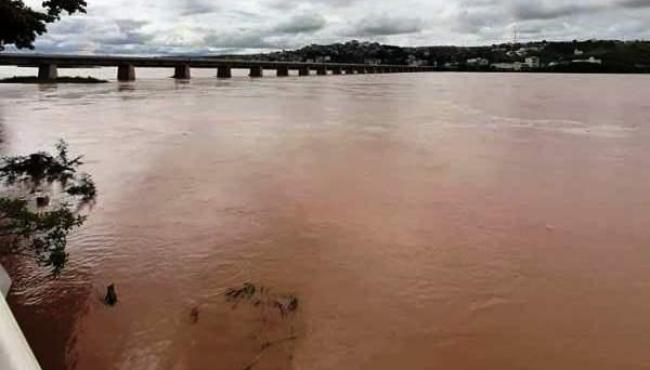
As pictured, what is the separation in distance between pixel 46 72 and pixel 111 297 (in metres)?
51.2

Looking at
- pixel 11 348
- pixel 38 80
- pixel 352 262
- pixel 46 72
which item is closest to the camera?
pixel 11 348

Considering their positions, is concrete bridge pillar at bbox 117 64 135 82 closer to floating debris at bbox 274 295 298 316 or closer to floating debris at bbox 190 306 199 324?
floating debris at bbox 274 295 298 316

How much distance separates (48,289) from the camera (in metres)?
6.73

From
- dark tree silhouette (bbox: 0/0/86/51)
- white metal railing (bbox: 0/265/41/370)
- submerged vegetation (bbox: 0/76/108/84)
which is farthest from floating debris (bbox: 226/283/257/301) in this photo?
submerged vegetation (bbox: 0/76/108/84)

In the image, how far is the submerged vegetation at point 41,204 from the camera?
7332 millimetres

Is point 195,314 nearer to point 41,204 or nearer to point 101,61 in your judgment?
point 41,204

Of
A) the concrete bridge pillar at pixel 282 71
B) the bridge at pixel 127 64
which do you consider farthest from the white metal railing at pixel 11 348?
the concrete bridge pillar at pixel 282 71

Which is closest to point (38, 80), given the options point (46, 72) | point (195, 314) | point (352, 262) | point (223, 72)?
point (46, 72)

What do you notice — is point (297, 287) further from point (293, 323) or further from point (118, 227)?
point (118, 227)

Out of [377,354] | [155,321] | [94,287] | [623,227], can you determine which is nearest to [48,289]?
[94,287]

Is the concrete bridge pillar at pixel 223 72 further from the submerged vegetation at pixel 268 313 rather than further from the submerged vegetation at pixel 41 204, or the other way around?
the submerged vegetation at pixel 268 313

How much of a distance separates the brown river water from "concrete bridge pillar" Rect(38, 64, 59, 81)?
1504 inches

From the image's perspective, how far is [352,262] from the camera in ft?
26.1

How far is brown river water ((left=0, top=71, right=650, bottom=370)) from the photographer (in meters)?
5.69
